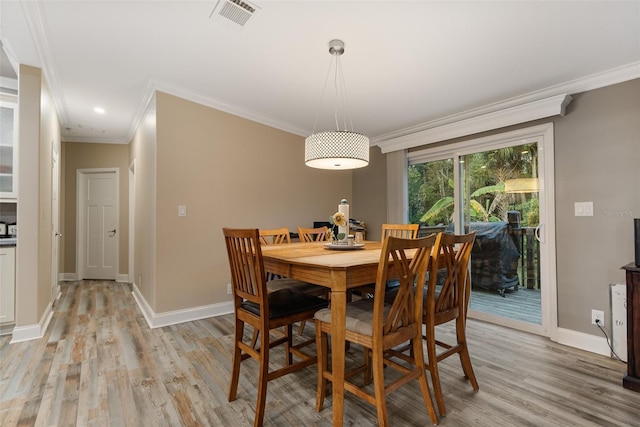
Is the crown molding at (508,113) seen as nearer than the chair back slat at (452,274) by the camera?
No

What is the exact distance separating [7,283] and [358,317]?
328cm

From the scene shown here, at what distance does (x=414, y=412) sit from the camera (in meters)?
1.72

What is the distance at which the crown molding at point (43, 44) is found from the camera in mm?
2002

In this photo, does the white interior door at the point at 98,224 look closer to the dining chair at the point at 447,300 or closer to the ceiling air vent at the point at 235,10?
the ceiling air vent at the point at 235,10

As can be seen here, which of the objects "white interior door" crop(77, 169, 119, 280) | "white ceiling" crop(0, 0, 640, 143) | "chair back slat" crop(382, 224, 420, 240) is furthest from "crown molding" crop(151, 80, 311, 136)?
"white interior door" crop(77, 169, 119, 280)

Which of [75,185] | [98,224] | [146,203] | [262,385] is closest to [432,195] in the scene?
[262,385]

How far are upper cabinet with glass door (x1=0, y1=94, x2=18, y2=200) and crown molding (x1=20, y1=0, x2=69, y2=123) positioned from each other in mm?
403

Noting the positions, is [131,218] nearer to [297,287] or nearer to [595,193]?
[297,287]

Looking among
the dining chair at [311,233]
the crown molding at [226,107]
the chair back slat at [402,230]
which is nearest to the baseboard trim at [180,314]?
the dining chair at [311,233]

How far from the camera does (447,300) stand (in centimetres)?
192

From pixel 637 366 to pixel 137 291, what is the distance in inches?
196

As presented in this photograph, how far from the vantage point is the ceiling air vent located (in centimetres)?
189

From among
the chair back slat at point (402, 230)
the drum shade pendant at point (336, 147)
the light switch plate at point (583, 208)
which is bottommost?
the chair back slat at point (402, 230)

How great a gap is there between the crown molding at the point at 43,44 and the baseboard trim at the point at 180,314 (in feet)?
8.12
